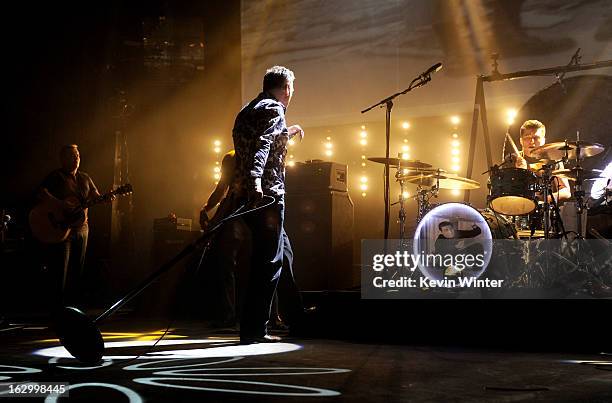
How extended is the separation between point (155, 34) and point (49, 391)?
7.03 m

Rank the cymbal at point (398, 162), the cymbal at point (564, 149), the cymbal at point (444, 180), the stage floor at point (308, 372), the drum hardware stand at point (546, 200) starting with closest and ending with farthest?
the stage floor at point (308, 372) < the drum hardware stand at point (546, 200) < the cymbal at point (564, 149) < the cymbal at point (398, 162) < the cymbal at point (444, 180)

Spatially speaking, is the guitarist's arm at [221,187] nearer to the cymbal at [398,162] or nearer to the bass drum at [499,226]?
the cymbal at [398,162]

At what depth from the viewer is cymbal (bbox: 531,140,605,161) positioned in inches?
211

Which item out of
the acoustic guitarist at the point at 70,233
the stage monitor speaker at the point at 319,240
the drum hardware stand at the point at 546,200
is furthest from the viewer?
the stage monitor speaker at the point at 319,240

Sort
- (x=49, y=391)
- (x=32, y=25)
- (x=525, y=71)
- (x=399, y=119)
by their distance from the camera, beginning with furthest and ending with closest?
(x=32, y=25)
(x=399, y=119)
(x=525, y=71)
(x=49, y=391)

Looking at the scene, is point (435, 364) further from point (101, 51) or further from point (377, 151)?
point (101, 51)

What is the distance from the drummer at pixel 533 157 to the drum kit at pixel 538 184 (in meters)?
0.03

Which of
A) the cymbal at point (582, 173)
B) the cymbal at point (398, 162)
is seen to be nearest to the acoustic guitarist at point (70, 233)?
the cymbal at point (398, 162)

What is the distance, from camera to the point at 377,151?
25.2 feet

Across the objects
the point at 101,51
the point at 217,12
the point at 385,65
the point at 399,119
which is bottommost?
the point at 399,119

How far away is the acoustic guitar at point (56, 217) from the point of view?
18.8ft

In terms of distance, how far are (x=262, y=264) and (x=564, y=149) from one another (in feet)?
10.5

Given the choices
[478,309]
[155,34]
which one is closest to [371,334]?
[478,309]

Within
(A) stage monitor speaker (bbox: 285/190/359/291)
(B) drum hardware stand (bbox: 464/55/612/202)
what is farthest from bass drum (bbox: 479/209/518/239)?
(A) stage monitor speaker (bbox: 285/190/359/291)
